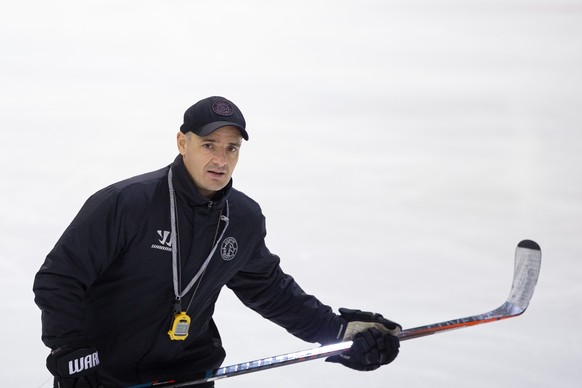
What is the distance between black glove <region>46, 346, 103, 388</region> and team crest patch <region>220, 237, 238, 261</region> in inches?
18.2

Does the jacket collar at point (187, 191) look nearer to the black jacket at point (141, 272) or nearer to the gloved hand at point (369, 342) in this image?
the black jacket at point (141, 272)

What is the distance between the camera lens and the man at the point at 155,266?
7.48ft

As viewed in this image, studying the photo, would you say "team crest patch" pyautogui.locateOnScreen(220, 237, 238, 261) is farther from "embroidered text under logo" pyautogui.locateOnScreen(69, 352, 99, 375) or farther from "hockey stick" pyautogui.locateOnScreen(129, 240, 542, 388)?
"embroidered text under logo" pyautogui.locateOnScreen(69, 352, 99, 375)

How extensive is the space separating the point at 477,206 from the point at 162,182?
2562 mm

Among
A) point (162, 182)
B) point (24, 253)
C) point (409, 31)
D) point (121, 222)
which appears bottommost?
point (121, 222)

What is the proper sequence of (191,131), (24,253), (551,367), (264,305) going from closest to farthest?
1. (191,131)
2. (264,305)
3. (551,367)
4. (24,253)

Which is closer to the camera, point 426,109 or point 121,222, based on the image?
point 121,222

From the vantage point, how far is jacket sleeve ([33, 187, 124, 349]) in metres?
2.26

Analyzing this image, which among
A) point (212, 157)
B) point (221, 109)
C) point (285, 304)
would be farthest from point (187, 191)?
point (285, 304)

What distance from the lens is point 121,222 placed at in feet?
7.75

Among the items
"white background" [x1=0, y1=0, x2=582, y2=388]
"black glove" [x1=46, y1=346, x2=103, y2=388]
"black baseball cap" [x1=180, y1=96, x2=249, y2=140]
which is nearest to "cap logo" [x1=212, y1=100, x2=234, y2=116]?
"black baseball cap" [x1=180, y1=96, x2=249, y2=140]

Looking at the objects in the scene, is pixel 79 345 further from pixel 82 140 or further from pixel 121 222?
pixel 82 140

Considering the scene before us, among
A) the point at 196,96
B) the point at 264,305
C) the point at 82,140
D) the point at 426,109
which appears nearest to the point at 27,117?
the point at 82,140

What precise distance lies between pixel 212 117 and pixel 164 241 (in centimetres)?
34
